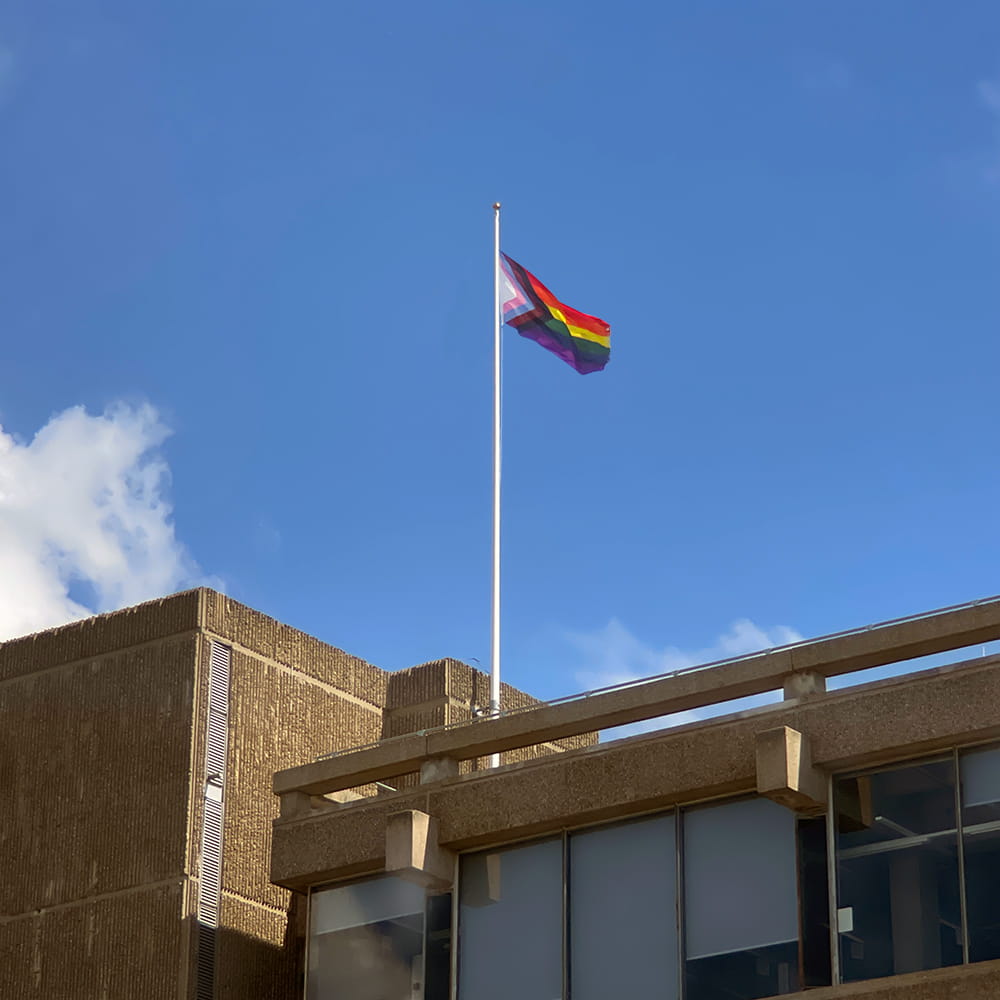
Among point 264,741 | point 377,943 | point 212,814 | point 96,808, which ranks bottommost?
point 377,943

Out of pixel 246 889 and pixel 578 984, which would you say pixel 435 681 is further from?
pixel 578 984

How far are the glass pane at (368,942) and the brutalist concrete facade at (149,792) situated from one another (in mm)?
1412

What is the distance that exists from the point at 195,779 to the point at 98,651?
246cm

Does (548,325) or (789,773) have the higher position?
(548,325)

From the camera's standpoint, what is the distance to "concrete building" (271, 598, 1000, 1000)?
739 inches

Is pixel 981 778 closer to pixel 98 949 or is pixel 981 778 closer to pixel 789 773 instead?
pixel 789 773

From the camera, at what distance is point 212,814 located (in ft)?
77.7

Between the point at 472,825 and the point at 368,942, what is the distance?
189 centimetres

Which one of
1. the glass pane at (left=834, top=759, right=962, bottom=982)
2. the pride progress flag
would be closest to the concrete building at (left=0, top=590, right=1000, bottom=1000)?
the glass pane at (left=834, top=759, right=962, bottom=982)

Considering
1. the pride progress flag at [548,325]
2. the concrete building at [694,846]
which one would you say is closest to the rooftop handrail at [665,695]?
the concrete building at [694,846]

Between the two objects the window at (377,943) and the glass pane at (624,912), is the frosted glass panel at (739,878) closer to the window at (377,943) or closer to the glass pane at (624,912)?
the glass pane at (624,912)

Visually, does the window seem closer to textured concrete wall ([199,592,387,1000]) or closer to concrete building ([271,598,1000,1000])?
concrete building ([271,598,1000,1000])

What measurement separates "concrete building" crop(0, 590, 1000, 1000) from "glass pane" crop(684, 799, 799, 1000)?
0.03 metres

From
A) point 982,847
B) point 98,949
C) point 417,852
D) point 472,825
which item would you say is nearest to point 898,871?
point 982,847
